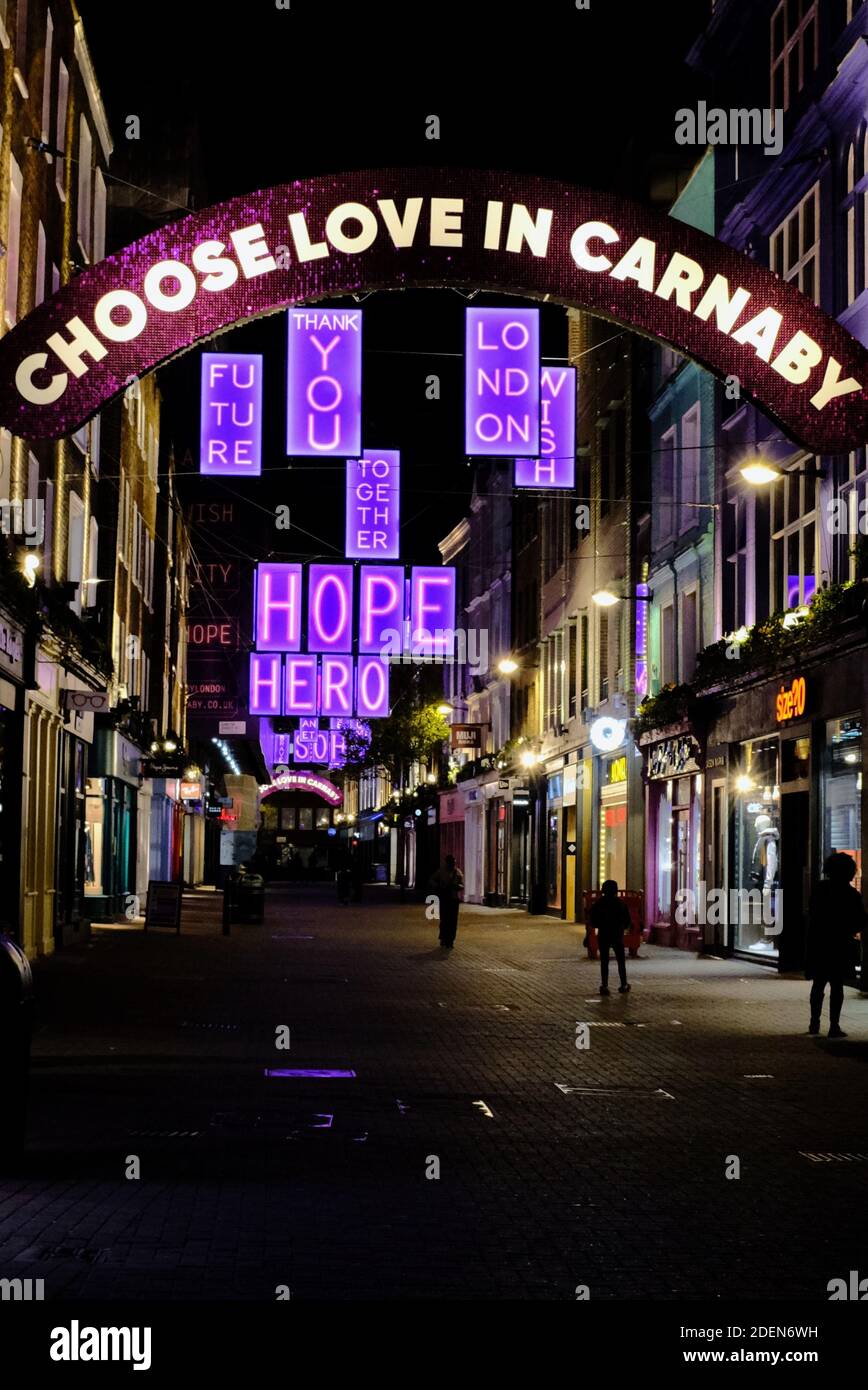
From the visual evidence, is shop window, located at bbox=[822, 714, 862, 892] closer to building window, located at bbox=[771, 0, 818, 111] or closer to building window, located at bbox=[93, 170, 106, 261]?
building window, located at bbox=[771, 0, 818, 111]

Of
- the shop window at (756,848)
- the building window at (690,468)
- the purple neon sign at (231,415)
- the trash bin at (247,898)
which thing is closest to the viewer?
the purple neon sign at (231,415)

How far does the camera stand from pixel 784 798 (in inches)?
1028

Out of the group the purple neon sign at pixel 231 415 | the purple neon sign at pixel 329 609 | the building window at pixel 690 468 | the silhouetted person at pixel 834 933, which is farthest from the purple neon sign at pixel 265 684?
the silhouetted person at pixel 834 933

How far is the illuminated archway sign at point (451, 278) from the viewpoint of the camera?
11766mm

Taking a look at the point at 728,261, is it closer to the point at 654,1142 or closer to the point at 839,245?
the point at 654,1142

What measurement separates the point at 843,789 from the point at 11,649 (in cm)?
1120

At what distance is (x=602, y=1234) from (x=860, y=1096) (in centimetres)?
568

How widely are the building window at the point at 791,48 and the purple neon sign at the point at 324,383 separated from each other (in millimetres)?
10111

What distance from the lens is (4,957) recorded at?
30.2ft

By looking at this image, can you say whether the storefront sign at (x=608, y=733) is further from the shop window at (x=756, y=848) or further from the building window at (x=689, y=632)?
the shop window at (x=756, y=848)

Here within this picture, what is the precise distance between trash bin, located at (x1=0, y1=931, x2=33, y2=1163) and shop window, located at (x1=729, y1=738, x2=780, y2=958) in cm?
1866

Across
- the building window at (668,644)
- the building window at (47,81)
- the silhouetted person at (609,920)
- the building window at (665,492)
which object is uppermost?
the building window at (47,81)

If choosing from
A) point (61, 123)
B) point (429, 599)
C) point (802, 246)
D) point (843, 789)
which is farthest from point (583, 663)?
point (843, 789)
